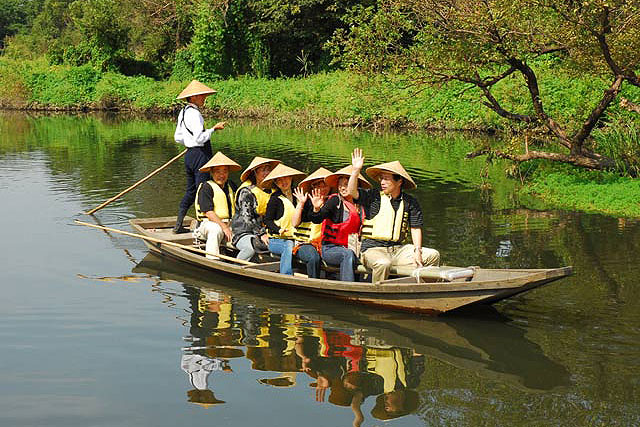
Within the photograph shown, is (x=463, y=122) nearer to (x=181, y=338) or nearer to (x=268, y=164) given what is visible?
(x=268, y=164)

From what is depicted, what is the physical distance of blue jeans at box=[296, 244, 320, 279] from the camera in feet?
28.2

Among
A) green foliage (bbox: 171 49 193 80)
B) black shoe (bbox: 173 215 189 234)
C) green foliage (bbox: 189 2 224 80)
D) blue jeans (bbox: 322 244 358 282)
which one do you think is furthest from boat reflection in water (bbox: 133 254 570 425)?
green foliage (bbox: 171 49 193 80)

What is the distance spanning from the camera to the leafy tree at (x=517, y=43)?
505 inches

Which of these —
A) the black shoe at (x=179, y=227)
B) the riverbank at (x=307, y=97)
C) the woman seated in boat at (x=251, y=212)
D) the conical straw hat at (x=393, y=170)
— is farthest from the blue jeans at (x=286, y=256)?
the riverbank at (x=307, y=97)

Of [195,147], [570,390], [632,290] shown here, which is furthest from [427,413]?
[195,147]

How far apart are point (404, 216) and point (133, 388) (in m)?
3.19

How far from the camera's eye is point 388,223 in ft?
27.1

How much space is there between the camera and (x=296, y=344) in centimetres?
732

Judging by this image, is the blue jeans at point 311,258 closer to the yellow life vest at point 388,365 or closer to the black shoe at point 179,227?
the yellow life vest at point 388,365

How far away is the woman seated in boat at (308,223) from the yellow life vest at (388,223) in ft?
1.89

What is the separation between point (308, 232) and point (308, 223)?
96 mm

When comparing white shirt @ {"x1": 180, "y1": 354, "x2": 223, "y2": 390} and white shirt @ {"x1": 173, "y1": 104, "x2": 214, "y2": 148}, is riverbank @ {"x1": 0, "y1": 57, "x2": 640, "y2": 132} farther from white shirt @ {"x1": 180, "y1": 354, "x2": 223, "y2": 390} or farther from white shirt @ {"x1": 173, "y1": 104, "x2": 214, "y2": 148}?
white shirt @ {"x1": 180, "y1": 354, "x2": 223, "y2": 390}

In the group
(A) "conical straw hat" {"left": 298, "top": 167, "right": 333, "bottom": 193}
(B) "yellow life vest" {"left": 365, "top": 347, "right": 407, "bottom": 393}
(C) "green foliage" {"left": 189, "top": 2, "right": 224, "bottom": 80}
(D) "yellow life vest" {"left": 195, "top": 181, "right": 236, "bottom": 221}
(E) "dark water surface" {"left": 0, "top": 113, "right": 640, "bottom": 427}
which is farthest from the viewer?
(C) "green foliage" {"left": 189, "top": 2, "right": 224, "bottom": 80}

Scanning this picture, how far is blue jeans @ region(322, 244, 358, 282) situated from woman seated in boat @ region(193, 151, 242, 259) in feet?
5.07
